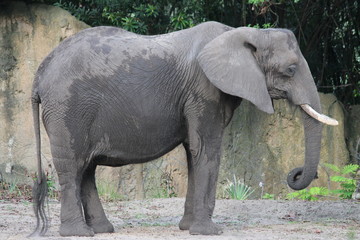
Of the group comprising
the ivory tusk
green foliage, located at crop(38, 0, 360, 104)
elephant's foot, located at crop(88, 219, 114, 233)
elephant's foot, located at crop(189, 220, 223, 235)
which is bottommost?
elephant's foot, located at crop(88, 219, 114, 233)

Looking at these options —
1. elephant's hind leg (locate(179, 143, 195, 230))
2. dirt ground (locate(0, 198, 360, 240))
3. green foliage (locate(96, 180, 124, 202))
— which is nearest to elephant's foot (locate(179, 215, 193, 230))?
elephant's hind leg (locate(179, 143, 195, 230))

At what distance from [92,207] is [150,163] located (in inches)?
178

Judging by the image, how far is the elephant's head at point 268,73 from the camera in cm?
810

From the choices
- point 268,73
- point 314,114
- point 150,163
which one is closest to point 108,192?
point 150,163

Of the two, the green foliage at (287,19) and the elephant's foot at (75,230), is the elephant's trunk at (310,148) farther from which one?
the green foliage at (287,19)

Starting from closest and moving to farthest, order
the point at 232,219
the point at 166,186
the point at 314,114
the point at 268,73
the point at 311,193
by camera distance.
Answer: the point at 314,114
the point at 268,73
the point at 232,219
the point at 311,193
the point at 166,186

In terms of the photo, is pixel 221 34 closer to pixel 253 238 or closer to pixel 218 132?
pixel 218 132

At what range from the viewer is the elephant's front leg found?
825 cm

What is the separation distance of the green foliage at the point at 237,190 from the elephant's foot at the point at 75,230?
14.1 feet

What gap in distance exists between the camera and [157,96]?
8.25 metres

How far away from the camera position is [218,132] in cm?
830

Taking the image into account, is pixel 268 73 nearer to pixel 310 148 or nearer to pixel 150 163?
pixel 310 148

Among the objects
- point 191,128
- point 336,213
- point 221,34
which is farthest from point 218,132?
point 336,213

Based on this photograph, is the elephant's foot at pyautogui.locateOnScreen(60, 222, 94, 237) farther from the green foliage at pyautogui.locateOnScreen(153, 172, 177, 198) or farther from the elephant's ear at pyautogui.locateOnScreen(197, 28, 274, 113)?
the green foliage at pyautogui.locateOnScreen(153, 172, 177, 198)
